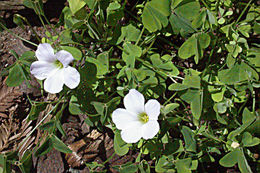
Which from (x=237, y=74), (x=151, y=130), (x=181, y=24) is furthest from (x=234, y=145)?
(x=181, y=24)

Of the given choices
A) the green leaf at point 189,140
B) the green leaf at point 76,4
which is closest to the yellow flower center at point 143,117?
the green leaf at point 189,140

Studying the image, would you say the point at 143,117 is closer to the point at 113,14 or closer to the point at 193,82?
the point at 193,82

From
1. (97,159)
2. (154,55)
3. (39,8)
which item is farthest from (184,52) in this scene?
(97,159)

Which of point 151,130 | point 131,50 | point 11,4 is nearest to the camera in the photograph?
point 151,130

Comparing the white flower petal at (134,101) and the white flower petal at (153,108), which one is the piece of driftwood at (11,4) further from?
the white flower petal at (153,108)

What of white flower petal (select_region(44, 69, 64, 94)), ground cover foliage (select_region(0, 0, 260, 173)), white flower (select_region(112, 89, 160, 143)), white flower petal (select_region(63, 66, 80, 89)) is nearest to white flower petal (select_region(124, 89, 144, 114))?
white flower (select_region(112, 89, 160, 143))

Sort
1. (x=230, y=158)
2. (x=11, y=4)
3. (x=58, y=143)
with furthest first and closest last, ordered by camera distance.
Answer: (x=11, y=4) < (x=58, y=143) < (x=230, y=158)
